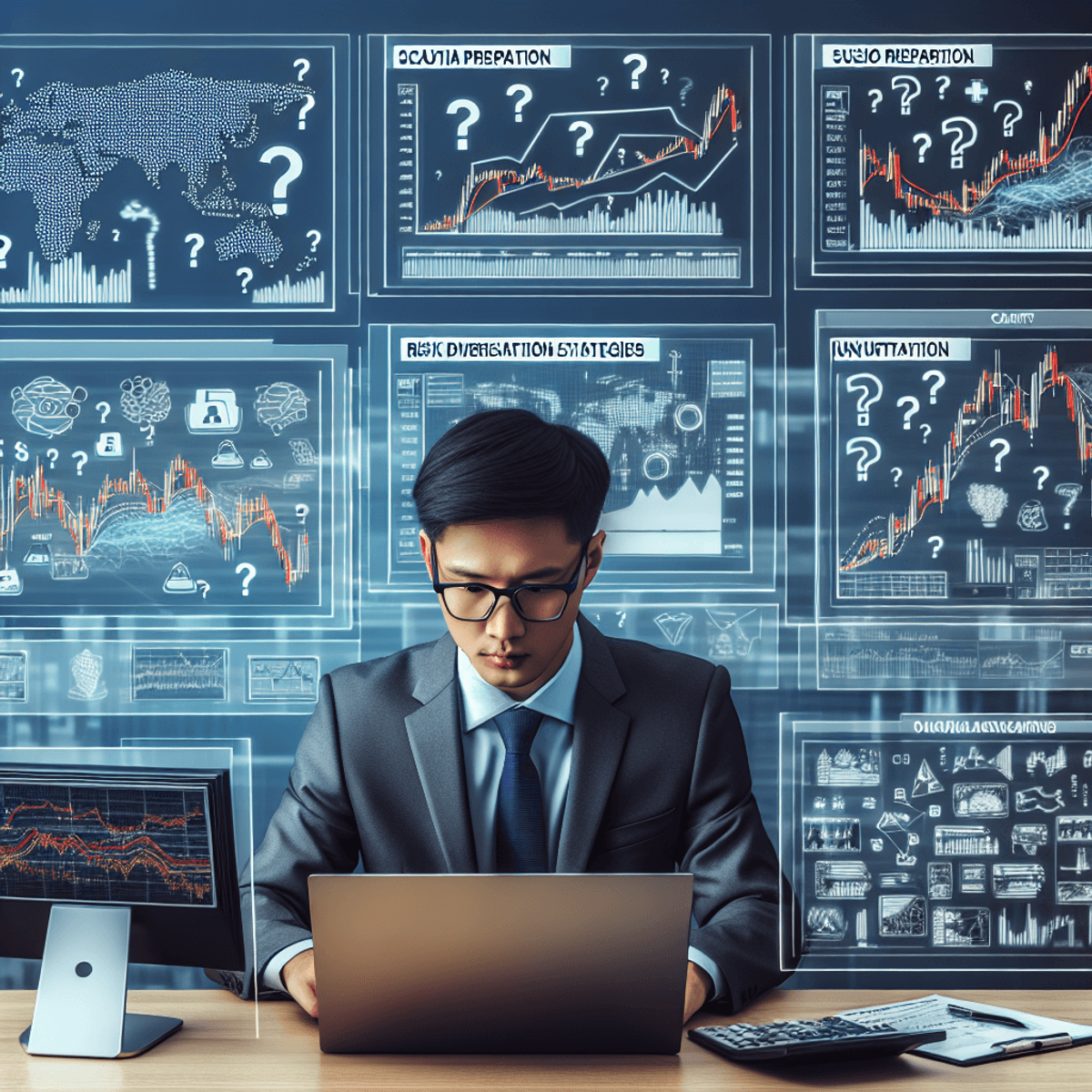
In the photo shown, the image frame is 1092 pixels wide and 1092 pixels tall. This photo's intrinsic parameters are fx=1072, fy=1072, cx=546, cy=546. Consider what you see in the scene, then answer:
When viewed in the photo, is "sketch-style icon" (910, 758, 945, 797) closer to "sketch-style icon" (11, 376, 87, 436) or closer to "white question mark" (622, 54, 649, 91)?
"white question mark" (622, 54, 649, 91)

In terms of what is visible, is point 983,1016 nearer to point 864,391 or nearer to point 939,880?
point 939,880

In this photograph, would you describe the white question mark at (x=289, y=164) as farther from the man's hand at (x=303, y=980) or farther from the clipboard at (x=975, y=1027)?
the clipboard at (x=975, y=1027)

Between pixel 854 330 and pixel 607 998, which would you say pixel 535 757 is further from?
pixel 854 330

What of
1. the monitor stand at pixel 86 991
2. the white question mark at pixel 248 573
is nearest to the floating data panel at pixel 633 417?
the white question mark at pixel 248 573

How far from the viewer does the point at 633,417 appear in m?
2.73

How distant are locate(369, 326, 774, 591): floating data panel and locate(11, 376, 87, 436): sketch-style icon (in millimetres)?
774

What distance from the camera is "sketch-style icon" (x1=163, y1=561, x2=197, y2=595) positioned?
272 cm

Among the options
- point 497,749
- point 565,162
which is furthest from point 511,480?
point 565,162

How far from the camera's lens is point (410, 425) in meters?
2.72

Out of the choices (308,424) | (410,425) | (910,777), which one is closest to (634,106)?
(410,425)

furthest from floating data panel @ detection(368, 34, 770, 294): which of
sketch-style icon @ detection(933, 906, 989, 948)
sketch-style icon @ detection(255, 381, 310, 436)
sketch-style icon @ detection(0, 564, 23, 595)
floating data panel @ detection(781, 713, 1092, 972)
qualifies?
sketch-style icon @ detection(933, 906, 989, 948)

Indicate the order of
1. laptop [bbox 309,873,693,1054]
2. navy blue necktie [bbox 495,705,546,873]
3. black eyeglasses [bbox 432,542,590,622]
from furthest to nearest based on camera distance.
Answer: navy blue necktie [bbox 495,705,546,873] → black eyeglasses [bbox 432,542,590,622] → laptop [bbox 309,873,693,1054]

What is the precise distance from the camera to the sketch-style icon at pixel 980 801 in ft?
9.11

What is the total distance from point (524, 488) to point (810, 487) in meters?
1.02
